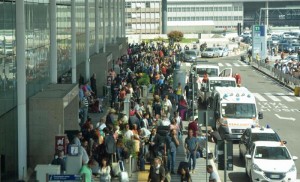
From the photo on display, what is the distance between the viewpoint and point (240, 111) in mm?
33812

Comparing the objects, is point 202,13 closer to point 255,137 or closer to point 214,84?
point 214,84

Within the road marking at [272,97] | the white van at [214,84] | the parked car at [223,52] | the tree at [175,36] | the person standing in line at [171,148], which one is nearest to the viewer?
the person standing in line at [171,148]

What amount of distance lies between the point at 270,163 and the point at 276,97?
29046 mm

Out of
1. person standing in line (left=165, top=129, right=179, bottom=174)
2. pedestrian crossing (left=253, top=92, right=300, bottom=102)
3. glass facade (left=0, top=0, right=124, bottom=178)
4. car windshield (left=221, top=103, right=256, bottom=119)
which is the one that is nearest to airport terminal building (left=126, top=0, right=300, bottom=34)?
pedestrian crossing (left=253, top=92, right=300, bottom=102)

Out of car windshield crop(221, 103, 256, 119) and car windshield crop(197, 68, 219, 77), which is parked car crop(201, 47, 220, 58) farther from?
car windshield crop(221, 103, 256, 119)

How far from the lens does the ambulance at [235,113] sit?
33.2 metres

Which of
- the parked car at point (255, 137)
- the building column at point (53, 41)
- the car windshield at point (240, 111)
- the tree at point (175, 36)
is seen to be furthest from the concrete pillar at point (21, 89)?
the tree at point (175, 36)

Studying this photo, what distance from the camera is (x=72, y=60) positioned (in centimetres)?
3444

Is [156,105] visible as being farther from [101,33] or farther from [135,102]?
[101,33]

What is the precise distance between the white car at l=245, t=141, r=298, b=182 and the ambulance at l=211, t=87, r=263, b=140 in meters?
7.02

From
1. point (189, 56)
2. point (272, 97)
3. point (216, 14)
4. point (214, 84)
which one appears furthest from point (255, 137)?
point (216, 14)

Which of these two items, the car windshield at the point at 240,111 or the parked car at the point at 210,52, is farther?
the parked car at the point at 210,52

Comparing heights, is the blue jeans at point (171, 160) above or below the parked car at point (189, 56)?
below

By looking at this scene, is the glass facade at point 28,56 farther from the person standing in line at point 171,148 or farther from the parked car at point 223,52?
the parked car at point 223,52
